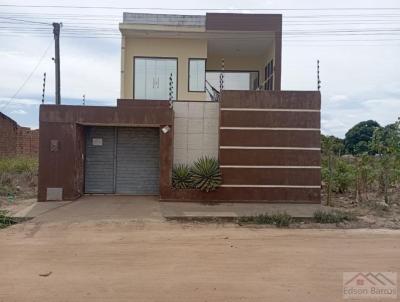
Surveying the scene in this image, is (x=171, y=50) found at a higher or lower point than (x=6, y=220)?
higher

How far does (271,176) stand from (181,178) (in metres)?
2.88

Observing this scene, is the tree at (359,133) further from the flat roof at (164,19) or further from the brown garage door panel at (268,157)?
the brown garage door panel at (268,157)

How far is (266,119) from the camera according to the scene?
15.0 m

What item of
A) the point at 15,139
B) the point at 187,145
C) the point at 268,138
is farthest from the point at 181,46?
the point at 15,139

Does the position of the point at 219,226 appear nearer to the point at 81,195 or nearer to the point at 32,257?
the point at 32,257

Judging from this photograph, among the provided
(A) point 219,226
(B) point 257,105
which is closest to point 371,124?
(B) point 257,105

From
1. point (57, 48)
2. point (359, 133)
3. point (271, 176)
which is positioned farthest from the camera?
point (359, 133)

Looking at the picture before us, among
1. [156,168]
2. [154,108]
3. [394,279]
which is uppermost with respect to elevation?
[154,108]

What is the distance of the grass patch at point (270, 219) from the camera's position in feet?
38.0

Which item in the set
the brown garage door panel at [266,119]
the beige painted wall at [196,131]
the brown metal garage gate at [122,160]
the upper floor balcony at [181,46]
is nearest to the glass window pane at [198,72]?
the upper floor balcony at [181,46]

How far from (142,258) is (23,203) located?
→ 8103 millimetres

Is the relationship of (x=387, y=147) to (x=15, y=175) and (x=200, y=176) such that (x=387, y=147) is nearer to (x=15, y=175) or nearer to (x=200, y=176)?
(x=200, y=176)

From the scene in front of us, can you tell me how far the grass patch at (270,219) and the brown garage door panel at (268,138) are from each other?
3.47m

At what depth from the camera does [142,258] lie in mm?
7750
